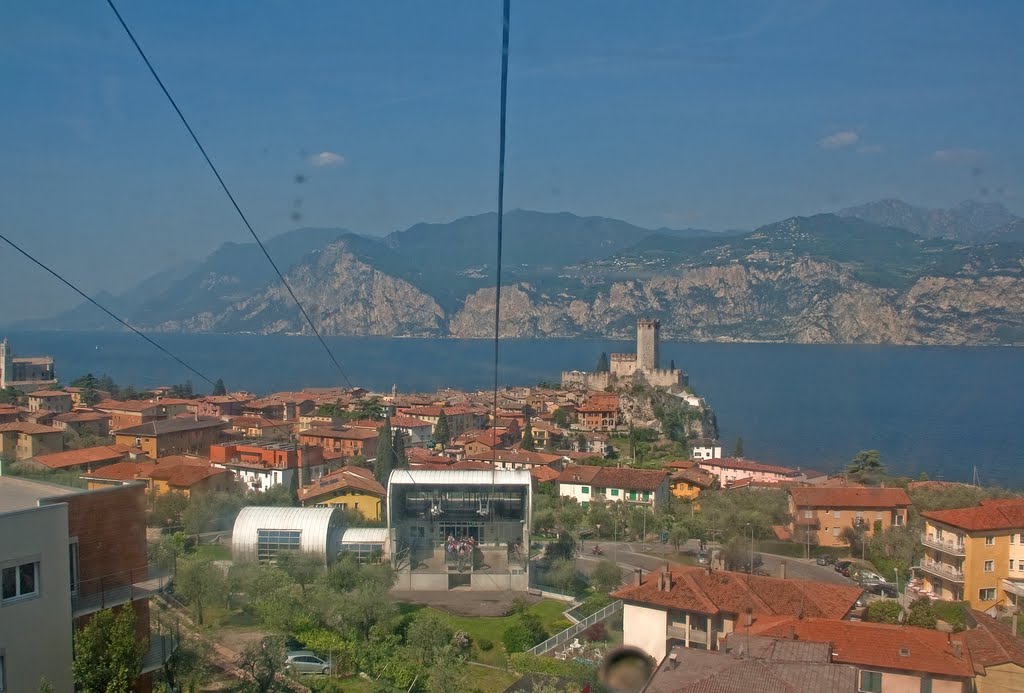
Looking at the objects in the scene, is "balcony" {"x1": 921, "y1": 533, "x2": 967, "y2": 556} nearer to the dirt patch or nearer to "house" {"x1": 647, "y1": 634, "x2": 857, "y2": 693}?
the dirt patch

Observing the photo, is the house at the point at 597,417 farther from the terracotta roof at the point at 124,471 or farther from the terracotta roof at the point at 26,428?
the terracotta roof at the point at 124,471

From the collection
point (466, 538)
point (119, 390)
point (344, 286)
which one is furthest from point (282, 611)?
point (344, 286)

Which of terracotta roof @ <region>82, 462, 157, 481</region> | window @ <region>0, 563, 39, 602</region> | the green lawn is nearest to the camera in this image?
window @ <region>0, 563, 39, 602</region>

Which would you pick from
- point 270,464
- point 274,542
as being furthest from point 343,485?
point 274,542

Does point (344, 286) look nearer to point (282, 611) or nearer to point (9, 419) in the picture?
point (9, 419)

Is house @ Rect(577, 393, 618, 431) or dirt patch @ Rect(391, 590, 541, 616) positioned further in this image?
Answer: house @ Rect(577, 393, 618, 431)

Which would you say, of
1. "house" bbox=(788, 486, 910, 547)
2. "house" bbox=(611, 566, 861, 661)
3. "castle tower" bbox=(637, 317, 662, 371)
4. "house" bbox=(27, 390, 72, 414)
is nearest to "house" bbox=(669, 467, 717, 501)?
"house" bbox=(788, 486, 910, 547)

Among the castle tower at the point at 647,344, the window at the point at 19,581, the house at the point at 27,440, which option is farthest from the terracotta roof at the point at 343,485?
the castle tower at the point at 647,344

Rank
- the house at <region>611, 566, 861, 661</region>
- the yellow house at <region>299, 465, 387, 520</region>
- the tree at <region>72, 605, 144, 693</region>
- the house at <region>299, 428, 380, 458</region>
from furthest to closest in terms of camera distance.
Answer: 1. the house at <region>299, 428, 380, 458</region>
2. the yellow house at <region>299, 465, 387, 520</region>
3. the house at <region>611, 566, 861, 661</region>
4. the tree at <region>72, 605, 144, 693</region>
